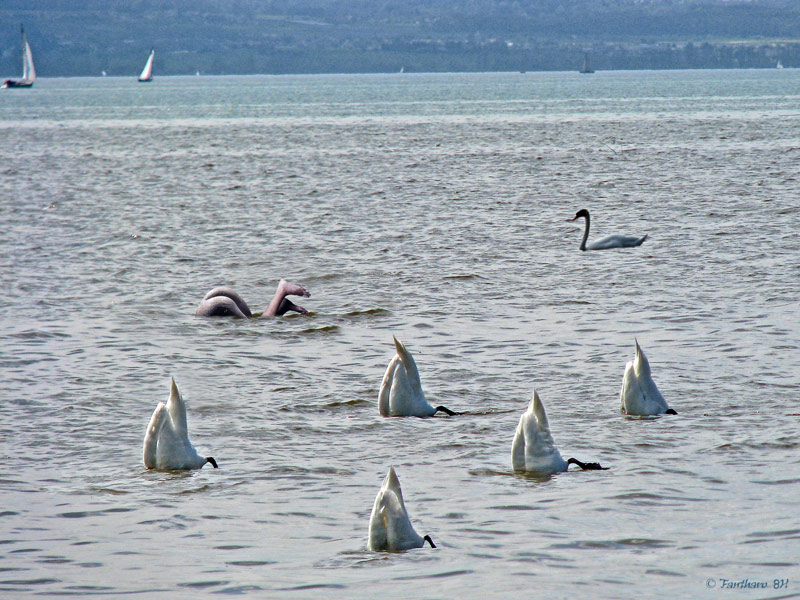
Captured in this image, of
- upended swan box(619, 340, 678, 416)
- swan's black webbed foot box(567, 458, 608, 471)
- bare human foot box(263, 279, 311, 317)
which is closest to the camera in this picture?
swan's black webbed foot box(567, 458, 608, 471)

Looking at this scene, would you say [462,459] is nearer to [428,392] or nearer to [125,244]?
[428,392]

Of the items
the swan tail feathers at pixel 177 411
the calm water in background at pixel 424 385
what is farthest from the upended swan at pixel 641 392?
the swan tail feathers at pixel 177 411

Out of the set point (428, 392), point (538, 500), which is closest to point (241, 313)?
point (428, 392)

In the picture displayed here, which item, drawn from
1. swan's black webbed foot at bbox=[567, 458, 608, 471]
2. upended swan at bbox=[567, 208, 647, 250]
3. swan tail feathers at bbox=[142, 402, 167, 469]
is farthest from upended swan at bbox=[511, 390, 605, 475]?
upended swan at bbox=[567, 208, 647, 250]

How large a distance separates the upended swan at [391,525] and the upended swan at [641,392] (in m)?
3.71

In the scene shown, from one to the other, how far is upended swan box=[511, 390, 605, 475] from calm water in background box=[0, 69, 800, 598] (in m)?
0.12

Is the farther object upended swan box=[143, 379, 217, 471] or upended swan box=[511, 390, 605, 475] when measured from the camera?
upended swan box=[143, 379, 217, 471]

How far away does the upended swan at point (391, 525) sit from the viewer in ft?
24.8

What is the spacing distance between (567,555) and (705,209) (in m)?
23.1

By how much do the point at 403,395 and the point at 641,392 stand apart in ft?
7.61

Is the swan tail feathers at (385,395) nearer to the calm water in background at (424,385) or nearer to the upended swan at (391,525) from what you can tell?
the calm water in background at (424,385)

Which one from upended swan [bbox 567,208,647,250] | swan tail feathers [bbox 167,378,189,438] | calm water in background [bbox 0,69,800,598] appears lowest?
calm water in background [bbox 0,69,800,598]

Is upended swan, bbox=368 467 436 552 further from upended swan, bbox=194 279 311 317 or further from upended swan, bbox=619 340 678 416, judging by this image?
upended swan, bbox=194 279 311 317

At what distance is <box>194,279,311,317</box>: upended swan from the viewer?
16.8 metres
